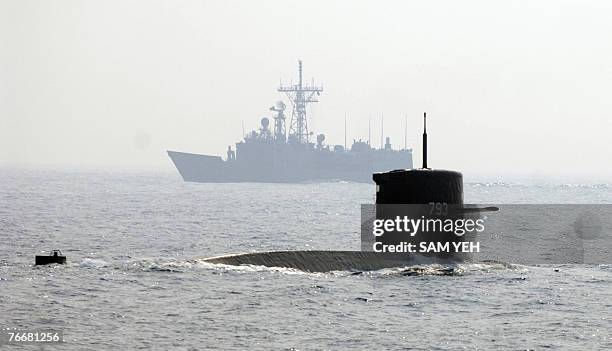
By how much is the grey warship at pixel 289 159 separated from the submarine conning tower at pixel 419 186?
14937cm

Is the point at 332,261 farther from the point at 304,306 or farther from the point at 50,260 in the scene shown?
the point at 50,260

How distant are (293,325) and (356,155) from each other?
6229 inches

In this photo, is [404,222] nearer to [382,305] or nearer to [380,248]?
[380,248]

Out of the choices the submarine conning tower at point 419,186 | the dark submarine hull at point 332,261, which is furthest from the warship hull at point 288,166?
the submarine conning tower at point 419,186

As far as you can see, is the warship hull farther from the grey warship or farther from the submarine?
the submarine

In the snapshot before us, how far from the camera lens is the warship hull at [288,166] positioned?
17875cm

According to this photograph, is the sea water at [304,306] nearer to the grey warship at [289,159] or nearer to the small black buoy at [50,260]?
the small black buoy at [50,260]

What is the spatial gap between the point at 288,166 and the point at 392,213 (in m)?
155

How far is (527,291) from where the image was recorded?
2688 cm

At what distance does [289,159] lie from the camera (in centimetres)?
18088

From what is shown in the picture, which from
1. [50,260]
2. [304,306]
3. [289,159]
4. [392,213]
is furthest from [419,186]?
[289,159]

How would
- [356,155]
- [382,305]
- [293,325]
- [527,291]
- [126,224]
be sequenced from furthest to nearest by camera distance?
[356,155]
[126,224]
[527,291]
[382,305]
[293,325]

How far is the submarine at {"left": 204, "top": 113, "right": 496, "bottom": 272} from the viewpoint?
91.4 ft

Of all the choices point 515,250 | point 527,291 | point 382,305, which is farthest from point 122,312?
point 515,250
